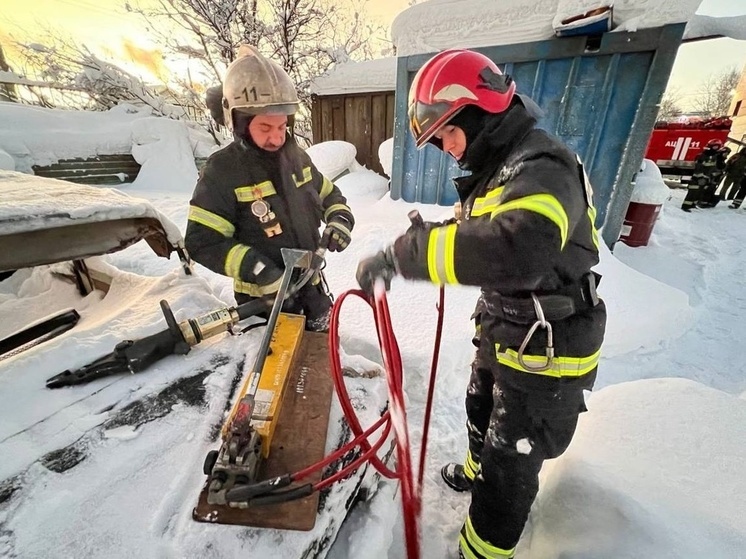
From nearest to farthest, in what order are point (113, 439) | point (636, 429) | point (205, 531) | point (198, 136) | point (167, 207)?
point (205, 531)
point (113, 439)
point (636, 429)
point (167, 207)
point (198, 136)

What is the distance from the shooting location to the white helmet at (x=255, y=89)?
176cm

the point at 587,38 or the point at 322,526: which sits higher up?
the point at 587,38

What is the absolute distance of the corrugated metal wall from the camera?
3.60 meters

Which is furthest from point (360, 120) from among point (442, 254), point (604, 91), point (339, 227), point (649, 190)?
point (442, 254)

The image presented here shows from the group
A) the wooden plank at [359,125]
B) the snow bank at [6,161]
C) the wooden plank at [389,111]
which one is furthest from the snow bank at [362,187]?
the snow bank at [6,161]

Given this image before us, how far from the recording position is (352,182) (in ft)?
22.9

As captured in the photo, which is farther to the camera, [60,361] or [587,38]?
[587,38]

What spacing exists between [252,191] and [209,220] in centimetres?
29

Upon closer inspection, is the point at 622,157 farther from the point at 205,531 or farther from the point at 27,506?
the point at 27,506

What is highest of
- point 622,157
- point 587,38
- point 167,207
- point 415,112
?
point 587,38

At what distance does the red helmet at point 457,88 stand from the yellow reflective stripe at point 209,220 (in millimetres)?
1213

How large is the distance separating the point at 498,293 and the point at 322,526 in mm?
1013

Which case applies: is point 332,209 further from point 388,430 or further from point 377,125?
point 377,125

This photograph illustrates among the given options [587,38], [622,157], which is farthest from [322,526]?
[587,38]
